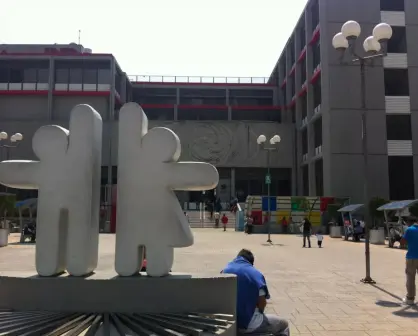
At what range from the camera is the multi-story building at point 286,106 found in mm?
33594

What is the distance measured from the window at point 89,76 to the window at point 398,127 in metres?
28.8

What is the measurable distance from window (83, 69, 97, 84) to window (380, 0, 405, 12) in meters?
28.1

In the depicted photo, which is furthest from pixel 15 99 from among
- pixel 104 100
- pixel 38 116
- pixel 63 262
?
pixel 63 262

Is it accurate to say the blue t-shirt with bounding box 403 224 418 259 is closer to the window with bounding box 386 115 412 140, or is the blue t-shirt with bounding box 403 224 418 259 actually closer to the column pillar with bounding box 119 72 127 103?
the window with bounding box 386 115 412 140

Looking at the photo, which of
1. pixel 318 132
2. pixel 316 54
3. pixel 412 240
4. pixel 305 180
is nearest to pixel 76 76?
pixel 316 54

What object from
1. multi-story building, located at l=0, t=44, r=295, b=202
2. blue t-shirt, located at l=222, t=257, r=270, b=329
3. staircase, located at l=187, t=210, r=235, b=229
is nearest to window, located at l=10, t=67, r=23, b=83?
multi-story building, located at l=0, t=44, r=295, b=202

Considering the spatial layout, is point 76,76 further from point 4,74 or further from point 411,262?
point 411,262

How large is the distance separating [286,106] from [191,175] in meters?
45.9

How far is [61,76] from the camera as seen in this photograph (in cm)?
4584

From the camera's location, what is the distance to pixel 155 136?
16.9 feet

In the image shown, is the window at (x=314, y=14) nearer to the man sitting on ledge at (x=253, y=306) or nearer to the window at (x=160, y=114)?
the window at (x=160, y=114)

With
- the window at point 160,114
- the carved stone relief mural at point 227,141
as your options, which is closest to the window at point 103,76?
the window at point 160,114

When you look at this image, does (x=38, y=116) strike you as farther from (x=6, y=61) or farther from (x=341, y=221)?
(x=341, y=221)

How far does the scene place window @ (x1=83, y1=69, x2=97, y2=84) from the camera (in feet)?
149
